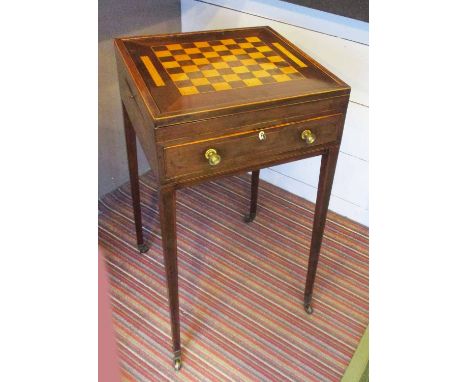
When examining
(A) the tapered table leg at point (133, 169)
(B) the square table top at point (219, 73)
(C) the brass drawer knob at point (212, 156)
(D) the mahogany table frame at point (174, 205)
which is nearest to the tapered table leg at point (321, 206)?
(D) the mahogany table frame at point (174, 205)

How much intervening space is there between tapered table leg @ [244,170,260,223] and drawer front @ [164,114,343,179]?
1.75 feet

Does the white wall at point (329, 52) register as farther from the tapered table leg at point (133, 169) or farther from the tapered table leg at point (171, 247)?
the tapered table leg at point (171, 247)

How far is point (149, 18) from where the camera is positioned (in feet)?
4.87

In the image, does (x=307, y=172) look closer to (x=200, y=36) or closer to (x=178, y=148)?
(x=200, y=36)

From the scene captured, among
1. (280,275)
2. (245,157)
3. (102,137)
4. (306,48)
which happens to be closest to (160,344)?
(280,275)

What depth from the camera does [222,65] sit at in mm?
963

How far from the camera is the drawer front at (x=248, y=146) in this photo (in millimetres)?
828

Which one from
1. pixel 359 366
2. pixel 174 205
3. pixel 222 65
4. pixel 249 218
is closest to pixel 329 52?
pixel 222 65

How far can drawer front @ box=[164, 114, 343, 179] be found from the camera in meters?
0.83

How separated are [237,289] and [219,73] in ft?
2.23

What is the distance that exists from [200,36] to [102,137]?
62 cm

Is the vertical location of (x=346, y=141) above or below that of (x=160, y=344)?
above

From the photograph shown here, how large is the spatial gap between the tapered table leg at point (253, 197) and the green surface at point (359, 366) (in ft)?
1.87

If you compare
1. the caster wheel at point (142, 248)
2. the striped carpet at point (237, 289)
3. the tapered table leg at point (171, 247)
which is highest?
the tapered table leg at point (171, 247)
